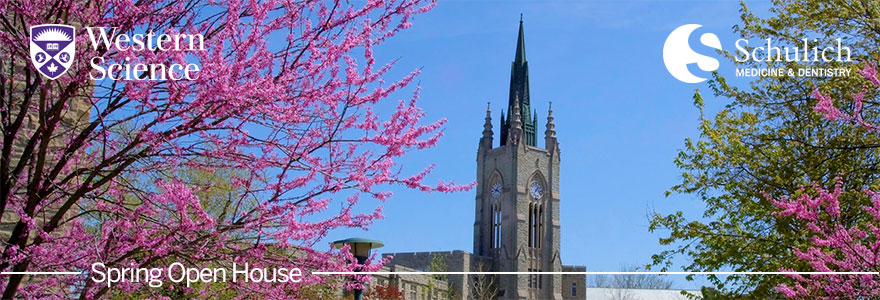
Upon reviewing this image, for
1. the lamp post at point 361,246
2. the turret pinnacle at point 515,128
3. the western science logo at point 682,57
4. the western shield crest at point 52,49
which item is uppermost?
the turret pinnacle at point 515,128

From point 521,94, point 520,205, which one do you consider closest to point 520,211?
point 520,205

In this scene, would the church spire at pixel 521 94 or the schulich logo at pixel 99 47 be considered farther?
the church spire at pixel 521 94

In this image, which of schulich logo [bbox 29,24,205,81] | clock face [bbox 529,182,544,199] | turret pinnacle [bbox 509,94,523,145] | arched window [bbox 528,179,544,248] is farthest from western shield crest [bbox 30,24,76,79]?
arched window [bbox 528,179,544,248]

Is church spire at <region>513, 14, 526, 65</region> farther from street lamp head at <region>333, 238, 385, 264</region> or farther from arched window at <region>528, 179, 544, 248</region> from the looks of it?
street lamp head at <region>333, 238, 385, 264</region>

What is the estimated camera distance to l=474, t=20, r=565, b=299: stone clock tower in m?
70.1

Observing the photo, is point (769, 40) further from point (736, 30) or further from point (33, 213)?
point (33, 213)

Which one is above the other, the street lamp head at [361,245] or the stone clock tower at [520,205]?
the stone clock tower at [520,205]

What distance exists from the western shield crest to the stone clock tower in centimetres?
6464

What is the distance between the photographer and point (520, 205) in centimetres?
7144

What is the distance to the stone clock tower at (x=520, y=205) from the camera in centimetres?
7006

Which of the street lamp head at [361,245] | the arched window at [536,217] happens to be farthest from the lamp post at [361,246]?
the arched window at [536,217]

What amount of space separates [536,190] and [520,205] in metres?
2.68

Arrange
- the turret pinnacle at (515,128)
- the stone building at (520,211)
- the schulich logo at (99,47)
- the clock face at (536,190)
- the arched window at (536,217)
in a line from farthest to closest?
the arched window at (536,217)
the clock face at (536,190)
the turret pinnacle at (515,128)
the stone building at (520,211)
the schulich logo at (99,47)

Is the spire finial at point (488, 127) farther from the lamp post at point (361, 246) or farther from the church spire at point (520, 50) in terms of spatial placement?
the lamp post at point (361, 246)
